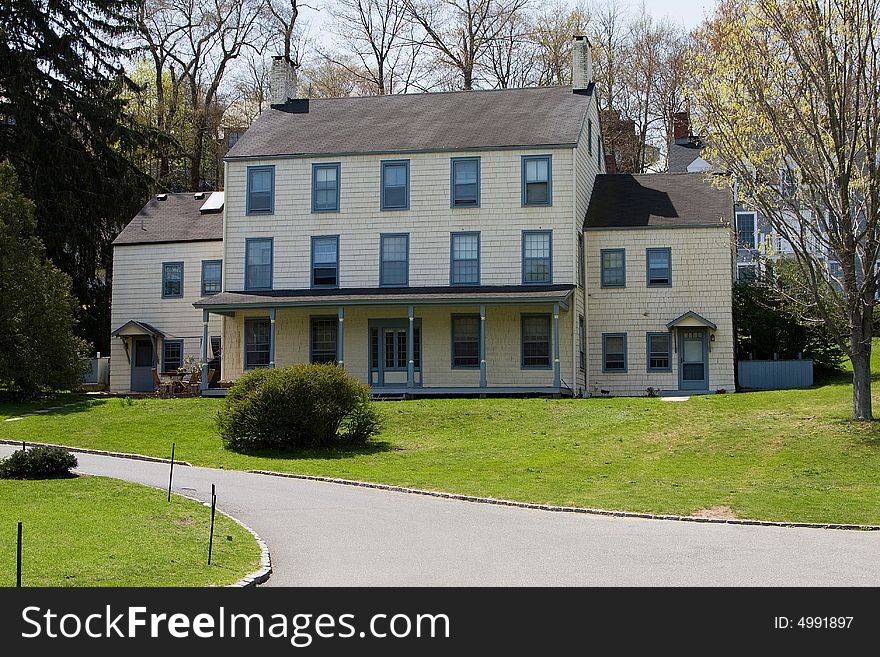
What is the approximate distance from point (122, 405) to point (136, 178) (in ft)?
51.5

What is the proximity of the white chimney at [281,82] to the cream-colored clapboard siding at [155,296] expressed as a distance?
6.36 meters

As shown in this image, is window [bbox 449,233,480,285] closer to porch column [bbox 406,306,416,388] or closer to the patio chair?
porch column [bbox 406,306,416,388]

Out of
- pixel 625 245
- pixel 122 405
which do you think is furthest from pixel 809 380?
pixel 122 405

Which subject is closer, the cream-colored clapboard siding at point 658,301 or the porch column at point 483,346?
the porch column at point 483,346

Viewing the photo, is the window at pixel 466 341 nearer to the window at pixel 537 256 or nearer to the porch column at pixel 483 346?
the porch column at pixel 483 346

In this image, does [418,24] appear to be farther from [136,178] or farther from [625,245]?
[625,245]

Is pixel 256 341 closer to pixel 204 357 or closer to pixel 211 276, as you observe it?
pixel 204 357

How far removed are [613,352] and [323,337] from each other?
9.45 meters

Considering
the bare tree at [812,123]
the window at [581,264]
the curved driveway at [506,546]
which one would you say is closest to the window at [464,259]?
the window at [581,264]

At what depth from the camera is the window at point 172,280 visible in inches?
1547

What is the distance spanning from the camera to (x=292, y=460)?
2414 cm

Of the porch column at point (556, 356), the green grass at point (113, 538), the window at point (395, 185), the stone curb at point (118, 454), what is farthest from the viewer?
the window at point (395, 185)

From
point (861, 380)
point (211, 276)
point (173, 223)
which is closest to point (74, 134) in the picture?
point (173, 223)

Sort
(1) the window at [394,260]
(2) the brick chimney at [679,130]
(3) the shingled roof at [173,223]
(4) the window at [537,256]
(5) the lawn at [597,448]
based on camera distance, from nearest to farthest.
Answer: (5) the lawn at [597,448]
(4) the window at [537,256]
(1) the window at [394,260]
(3) the shingled roof at [173,223]
(2) the brick chimney at [679,130]
